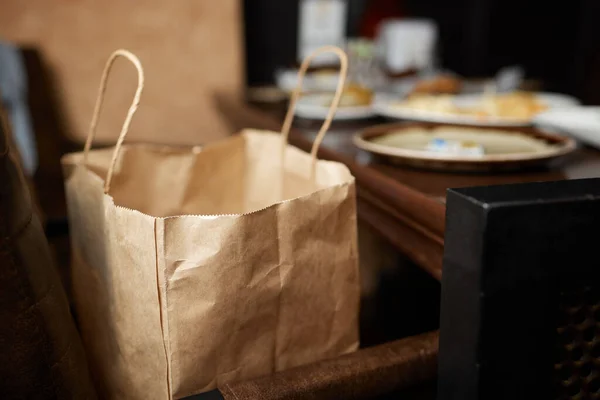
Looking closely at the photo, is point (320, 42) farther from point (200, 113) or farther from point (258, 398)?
point (258, 398)

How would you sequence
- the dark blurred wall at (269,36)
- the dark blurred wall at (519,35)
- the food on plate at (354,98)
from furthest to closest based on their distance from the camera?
1. the dark blurred wall at (519,35)
2. the dark blurred wall at (269,36)
3. the food on plate at (354,98)

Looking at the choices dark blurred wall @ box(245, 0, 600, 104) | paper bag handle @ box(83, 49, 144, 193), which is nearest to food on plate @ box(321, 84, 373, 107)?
paper bag handle @ box(83, 49, 144, 193)

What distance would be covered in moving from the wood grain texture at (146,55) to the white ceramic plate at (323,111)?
59 cm

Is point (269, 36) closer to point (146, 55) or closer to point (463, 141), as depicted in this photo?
point (146, 55)

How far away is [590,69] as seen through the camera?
2.72m

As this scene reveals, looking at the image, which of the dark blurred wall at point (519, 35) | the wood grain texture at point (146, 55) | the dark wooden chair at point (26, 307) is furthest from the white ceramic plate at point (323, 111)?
the dark blurred wall at point (519, 35)

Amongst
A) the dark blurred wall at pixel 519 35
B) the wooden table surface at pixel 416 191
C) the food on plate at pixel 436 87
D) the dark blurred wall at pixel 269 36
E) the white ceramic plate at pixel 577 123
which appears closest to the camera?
the wooden table surface at pixel 416 191

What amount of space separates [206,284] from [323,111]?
794 millimetres

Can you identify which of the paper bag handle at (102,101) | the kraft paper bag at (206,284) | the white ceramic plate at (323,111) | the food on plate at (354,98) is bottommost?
the kraft paper bag at (206,284)

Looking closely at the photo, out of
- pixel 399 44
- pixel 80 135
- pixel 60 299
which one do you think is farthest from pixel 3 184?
pixel 399 44

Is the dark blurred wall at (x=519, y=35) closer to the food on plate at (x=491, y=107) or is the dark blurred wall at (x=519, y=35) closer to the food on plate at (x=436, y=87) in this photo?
the food on plate at (x=436, y=87)

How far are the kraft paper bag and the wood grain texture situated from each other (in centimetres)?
126

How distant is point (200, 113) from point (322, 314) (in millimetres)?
1702

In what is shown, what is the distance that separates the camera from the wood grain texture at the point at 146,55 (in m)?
1.98
